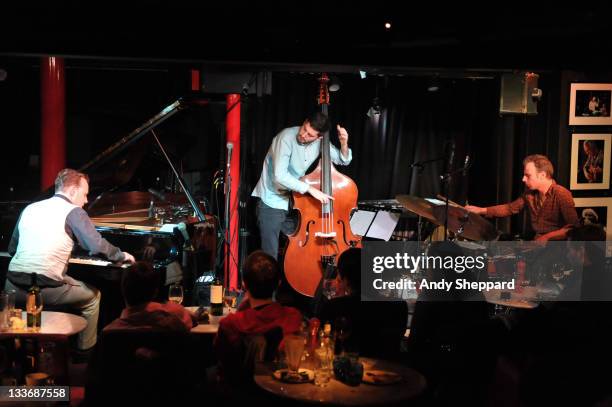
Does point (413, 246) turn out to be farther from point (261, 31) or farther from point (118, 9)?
point (118, 9)

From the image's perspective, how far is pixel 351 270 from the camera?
3832 millimetres

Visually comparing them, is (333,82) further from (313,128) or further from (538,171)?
(538,171)

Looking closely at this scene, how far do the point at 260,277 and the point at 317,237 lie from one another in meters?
2.63

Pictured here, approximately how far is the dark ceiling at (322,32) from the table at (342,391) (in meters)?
2.13

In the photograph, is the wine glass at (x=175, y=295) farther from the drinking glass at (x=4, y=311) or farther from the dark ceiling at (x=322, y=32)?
the dark ceiling at (x=322, y=32)

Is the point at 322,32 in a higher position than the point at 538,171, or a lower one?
higher

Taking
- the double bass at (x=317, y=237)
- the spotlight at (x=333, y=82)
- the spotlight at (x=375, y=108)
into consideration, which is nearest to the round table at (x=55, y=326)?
the double bass at (x=317, y=237)

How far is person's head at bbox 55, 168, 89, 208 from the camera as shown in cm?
496

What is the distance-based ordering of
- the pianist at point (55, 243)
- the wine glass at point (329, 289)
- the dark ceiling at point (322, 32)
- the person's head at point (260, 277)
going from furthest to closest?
the pianist at point (55, 243) < the wine glass at point (329, 289) < the dark ceiling at point (322, 32) < the person's head at point (260, 277)

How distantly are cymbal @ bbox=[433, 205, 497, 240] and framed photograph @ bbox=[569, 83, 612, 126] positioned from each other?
5.92ft

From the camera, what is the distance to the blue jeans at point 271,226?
20.7ft

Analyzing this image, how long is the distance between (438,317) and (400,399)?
106cm

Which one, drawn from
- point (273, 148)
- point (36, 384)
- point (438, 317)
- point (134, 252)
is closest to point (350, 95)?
point (273, 148)

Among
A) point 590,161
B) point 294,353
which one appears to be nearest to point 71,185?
point 294,353
